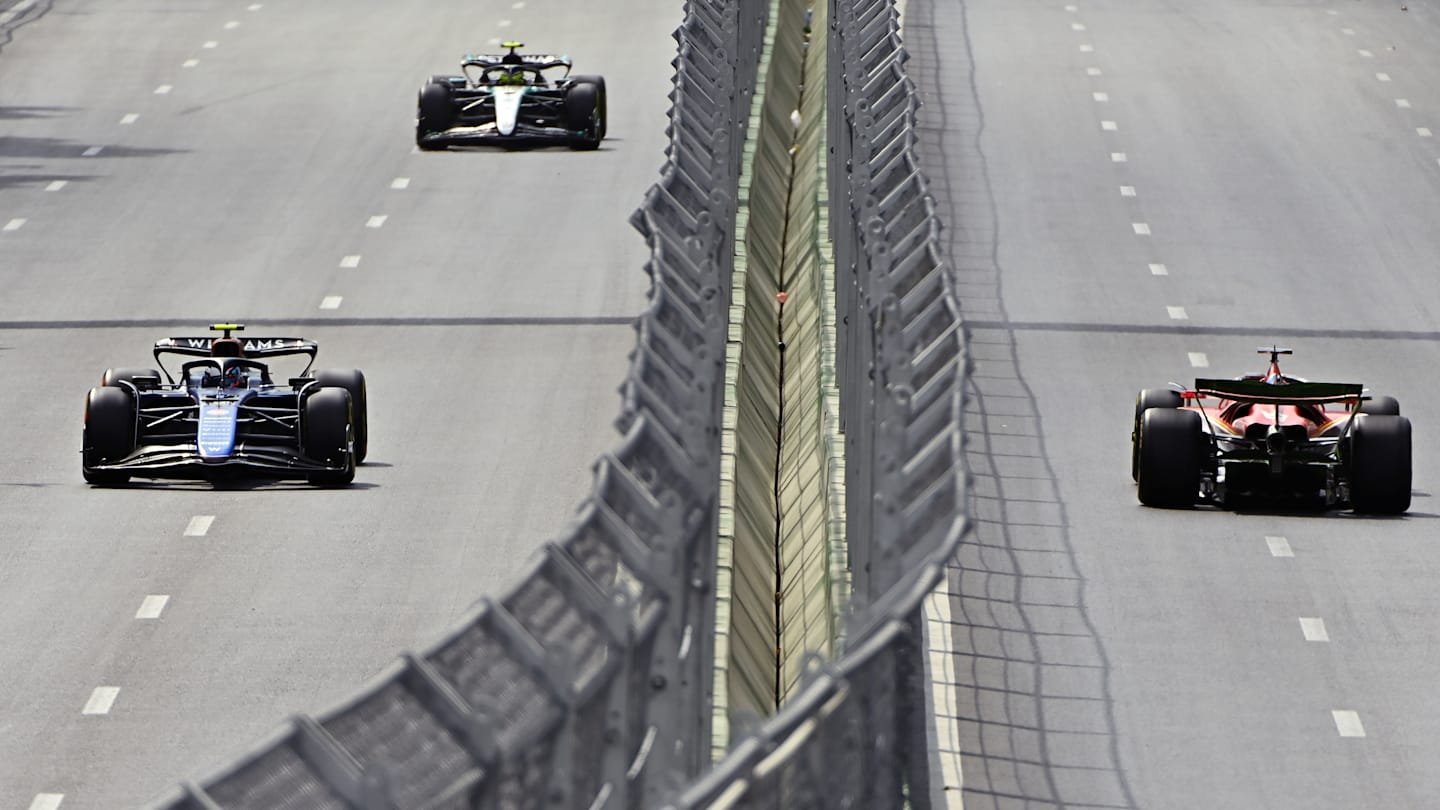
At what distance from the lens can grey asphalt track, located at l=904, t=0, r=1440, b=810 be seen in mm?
15930

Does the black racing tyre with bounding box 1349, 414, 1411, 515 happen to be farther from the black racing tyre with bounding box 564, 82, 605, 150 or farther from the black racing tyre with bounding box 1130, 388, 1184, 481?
the black racing tyre with bounding box 564, 82, 605, 150

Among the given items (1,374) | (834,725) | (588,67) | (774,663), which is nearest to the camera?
(834,725)

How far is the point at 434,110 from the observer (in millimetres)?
37750

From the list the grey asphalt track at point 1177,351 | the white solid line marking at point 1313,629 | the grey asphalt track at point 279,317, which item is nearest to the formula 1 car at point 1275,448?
the grey asphalt track at point 1177,351

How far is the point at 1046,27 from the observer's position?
155 ft

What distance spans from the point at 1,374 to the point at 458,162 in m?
12.7

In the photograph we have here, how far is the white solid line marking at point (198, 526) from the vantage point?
2125 centimetres

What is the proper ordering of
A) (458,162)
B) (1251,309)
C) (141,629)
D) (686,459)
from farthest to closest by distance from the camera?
1. (458,162)
2. (1251,309)
3. (141,629)
4. (686,459)

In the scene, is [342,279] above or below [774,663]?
below

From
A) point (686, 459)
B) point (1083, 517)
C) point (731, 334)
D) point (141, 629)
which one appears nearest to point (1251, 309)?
point (1083, 517)

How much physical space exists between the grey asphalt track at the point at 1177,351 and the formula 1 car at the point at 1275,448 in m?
0.26

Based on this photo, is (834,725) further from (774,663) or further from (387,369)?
(387,369)

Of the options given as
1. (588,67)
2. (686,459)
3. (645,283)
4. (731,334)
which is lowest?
(588,67)

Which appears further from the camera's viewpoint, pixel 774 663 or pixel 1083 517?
pixel 1083 517
